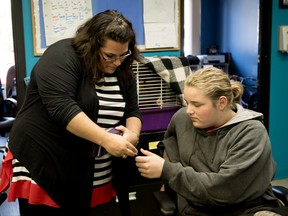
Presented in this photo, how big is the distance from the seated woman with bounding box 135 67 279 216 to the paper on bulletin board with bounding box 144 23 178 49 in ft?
3.45

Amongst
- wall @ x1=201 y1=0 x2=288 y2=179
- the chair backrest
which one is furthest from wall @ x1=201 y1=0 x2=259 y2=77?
the chair backrest

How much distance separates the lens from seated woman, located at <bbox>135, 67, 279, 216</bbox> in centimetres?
138

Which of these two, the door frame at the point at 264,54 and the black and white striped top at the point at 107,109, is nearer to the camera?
the black and white striped top at the point at 107,109

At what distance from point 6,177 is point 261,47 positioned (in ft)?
7.66

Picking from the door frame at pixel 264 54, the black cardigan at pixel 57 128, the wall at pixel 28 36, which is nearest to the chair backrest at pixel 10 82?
the wall at pixel 28 36

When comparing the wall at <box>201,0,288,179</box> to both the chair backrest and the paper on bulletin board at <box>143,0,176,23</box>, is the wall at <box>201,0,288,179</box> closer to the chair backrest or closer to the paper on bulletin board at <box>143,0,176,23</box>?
the paper on bulletin board at <box>143,0,176,23</box>

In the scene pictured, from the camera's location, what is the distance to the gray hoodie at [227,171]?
1.38 meters

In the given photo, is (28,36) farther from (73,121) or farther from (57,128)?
(73,121)

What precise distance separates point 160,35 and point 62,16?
2.19 feet

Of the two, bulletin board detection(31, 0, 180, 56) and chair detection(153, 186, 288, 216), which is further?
bulletin board detection(31, 0, 180, 56)

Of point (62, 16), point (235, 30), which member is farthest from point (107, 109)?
point (235, 30)

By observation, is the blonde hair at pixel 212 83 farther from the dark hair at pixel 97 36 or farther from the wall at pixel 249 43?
the wall at pixel 249 43

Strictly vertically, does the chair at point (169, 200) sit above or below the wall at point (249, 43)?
below

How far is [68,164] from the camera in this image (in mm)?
1487
